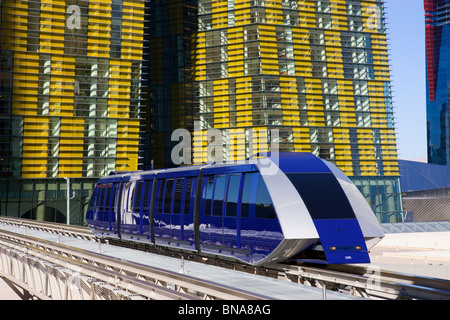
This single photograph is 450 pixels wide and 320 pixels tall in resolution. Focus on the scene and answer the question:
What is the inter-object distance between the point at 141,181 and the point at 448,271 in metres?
12.2

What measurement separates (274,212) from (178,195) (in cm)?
609

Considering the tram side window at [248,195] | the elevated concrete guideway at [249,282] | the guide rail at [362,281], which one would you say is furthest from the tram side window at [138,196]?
the tram side window at [248,195]

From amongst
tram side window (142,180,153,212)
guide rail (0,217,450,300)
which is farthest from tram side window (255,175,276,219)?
tram side window (142,180,153,212)

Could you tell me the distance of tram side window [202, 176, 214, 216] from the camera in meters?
17.1

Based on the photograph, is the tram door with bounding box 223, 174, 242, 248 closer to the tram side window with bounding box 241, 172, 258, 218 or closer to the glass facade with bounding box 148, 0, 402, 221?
the tram side window with bounding box 241, 172, 258, 218

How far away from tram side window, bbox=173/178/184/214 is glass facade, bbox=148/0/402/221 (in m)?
50.9

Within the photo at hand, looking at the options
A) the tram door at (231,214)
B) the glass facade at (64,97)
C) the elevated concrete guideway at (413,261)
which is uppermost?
the glass facade at (64,97)

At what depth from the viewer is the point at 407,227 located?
46.5 m

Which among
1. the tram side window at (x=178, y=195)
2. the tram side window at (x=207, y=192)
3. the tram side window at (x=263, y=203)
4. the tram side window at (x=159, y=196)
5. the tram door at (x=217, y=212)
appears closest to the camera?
the tram side window at (x=263, y=203)

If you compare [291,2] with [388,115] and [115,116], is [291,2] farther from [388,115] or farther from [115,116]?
[115,116]

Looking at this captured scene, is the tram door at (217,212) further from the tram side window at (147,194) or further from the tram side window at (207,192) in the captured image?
the tram side window at (147,194)

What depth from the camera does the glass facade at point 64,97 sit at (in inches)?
2594

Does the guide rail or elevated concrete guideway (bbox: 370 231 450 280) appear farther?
elevated concrete guideway (bbox: 370 231 450 280)
